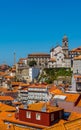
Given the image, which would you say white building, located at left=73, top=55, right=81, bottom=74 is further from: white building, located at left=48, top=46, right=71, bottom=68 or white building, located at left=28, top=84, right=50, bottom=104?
white building, located at left=28, top=84, right=50, bottom=104

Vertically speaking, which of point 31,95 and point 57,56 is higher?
point 57,56

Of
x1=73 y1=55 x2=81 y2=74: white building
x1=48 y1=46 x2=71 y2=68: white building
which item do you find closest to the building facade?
x1=48 y1=46 x2=71 y2=68: white building

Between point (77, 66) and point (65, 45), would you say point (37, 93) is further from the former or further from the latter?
point (65, 45)

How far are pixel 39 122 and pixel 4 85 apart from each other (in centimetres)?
6938

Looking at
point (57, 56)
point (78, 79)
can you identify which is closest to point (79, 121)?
point (78, 79)

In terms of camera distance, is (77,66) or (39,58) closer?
(77,66)

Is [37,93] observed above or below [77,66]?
below

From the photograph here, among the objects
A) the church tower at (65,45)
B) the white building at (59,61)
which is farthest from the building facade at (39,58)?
the church tower at (65,45)

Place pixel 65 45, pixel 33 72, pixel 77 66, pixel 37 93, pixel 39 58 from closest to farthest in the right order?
pixel 37 93, pixel 77 66, pixel 33 72, pixel 65 45, pixel 39 58

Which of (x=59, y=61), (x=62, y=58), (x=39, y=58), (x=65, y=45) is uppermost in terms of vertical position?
(x=65, y=45)

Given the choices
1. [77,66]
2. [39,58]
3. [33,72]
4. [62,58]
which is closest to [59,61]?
[62,58]

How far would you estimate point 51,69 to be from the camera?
98875mm

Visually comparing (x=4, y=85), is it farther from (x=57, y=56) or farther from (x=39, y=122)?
(x=39, y=122)

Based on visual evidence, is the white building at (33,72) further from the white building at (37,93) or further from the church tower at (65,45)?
the white building at (37,93)
